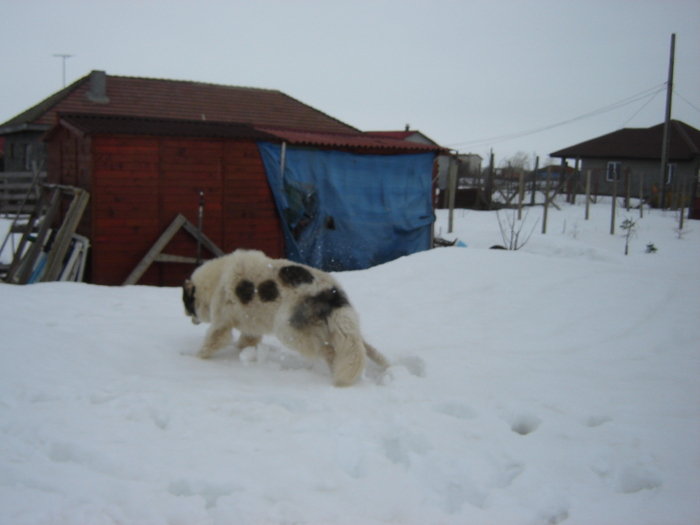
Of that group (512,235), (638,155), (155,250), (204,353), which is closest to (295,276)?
(204,353)

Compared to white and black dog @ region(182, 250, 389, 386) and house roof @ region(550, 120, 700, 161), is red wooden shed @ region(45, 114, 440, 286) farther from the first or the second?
house roof @ region(550, 120, 700, 161)

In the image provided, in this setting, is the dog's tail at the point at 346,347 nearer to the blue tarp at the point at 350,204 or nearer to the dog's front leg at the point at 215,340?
the dog's front leg at the point at 215,340

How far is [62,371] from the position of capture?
418 centimetres

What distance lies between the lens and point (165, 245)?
380 inches

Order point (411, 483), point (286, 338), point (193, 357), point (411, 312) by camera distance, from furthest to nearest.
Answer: point (411, 312) → point (193, 357) → point (286, 338) → point (411, 483)

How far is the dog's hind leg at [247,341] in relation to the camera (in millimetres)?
5273

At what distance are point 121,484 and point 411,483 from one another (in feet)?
4.80

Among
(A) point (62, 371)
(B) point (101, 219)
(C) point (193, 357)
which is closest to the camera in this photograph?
(A) point (62, 371)

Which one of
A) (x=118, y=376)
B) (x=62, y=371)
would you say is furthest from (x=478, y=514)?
(x=62, y=371)

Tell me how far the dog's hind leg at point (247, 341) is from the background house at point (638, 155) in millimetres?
32291

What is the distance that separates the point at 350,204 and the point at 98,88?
435 inches

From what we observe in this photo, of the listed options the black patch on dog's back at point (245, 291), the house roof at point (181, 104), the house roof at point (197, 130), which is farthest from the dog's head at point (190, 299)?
the house roof at point (181, 104)

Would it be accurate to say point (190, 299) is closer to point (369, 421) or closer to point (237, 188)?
point (369, 421)

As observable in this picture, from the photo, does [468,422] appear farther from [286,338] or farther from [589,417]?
[286,338]
